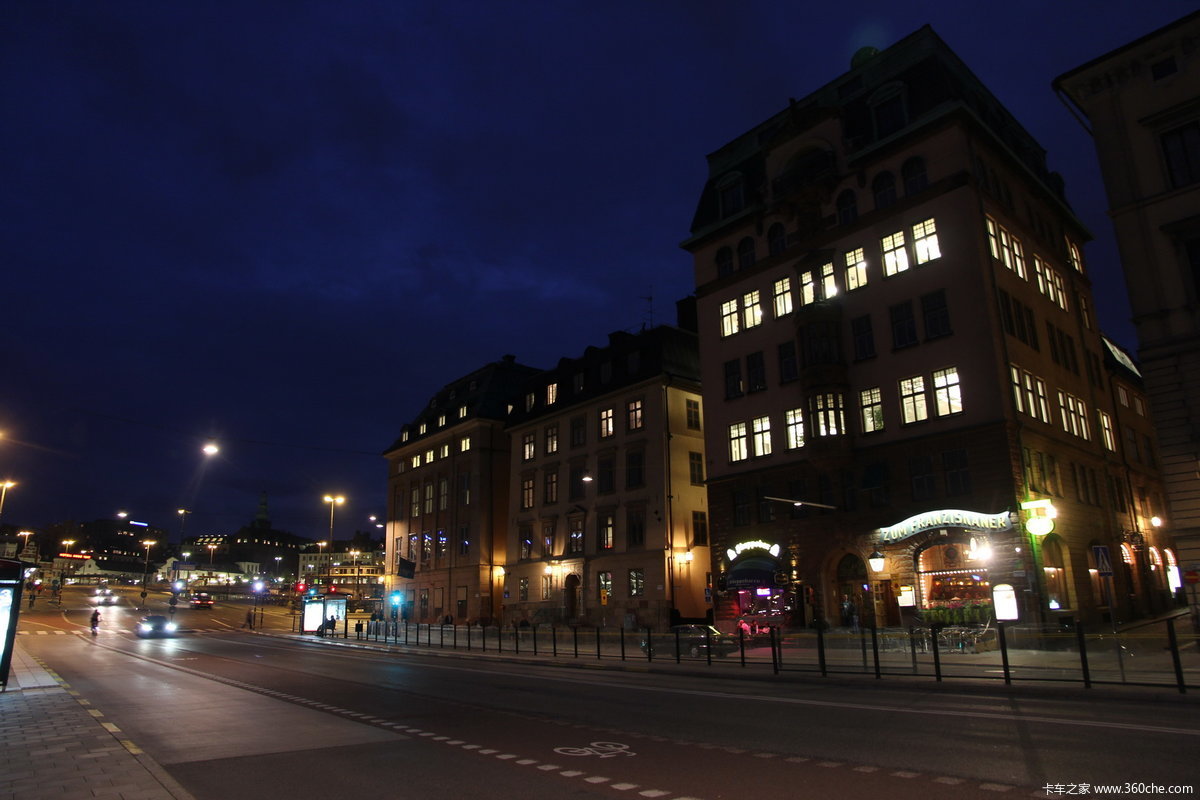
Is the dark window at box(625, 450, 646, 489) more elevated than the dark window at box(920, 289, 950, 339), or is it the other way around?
the dark window at box(920, 289, 950, 339)

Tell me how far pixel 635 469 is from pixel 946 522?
67.4ft

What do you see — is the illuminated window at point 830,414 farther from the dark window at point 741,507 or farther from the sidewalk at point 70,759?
the sidewalk at point 70,759

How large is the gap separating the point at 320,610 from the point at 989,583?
135 feet

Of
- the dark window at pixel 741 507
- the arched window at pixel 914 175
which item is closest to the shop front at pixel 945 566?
the dark window at pixel 741 507

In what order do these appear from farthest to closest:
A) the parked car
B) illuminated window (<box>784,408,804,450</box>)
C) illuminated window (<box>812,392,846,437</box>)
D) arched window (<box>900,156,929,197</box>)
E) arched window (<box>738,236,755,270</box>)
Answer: arched window (<box>738,236,755,270</box>) → illuminated window (<box>784,408,804,450</box>) → illuminated window (<box>812,392,846,437</box>) → arched window (<box>900,156,929,197</box>) → the parked car

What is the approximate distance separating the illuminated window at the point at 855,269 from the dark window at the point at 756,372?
585 centimetres

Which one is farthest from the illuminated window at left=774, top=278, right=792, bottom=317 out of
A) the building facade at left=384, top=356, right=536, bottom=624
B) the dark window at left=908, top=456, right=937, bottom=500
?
the building facade at left=384, top=356, right=536, bottom=624

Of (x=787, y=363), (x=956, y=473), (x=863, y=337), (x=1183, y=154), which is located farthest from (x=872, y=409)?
(x=1183, y=154)

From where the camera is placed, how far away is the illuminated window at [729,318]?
41416mm

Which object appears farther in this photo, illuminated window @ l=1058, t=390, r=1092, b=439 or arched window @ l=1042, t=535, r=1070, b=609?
illuminated window @ l=1058, t=390, r=1092, b=439

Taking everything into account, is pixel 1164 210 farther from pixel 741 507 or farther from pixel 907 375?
pixel 741 507

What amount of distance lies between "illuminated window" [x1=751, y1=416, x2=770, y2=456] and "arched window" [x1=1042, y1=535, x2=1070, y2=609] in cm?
1256

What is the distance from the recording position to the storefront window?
1120 inches

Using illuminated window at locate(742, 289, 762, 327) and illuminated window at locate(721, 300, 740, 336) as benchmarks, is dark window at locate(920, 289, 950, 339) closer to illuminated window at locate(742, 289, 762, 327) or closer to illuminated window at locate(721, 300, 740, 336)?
illuminated window at locate(742, 289, 762, 327)
